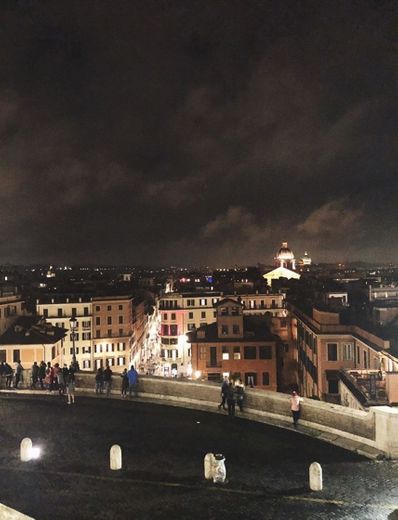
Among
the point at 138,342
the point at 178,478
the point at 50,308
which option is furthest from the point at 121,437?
the point at 138,342

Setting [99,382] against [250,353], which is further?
[250,353]

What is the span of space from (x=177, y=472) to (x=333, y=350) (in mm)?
32395

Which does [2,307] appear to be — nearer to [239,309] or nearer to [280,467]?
[239,309]

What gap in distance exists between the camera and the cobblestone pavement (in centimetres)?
1185

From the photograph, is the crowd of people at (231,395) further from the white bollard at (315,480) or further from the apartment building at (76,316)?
the apartment building at (76,316)

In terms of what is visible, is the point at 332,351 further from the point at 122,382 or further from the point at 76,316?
the point at 76,316

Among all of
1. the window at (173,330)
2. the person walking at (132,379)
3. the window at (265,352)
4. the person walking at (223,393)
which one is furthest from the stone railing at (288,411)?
the window at (173,330)

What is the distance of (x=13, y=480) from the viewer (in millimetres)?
13570

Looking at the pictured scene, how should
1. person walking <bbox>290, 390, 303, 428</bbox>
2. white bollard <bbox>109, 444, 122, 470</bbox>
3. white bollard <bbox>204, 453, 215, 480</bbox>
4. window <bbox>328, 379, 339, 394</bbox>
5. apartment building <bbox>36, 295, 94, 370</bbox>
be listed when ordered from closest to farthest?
white bollard <bbox>204, 453, 215, 480</bbox> < white bollard <bbox>109, 444, 122, 470</bbox> < person walking <bbox>290, 390, 303, 428</bbox> < window <bbox>328, 379, 339, 394</bbox> < apartment building <bbox>36, 295, 94, 370</bbox>

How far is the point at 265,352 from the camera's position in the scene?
178 feet

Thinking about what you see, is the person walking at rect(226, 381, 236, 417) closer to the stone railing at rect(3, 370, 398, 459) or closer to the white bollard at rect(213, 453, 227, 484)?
the stone railing at rect(3, 370, 398, 459)

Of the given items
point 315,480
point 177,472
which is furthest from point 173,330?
point 315,480

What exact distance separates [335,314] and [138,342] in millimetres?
63816

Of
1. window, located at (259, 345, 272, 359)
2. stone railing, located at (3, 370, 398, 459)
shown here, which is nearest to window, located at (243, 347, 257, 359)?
window, located at (259, 345, 272, 359)
